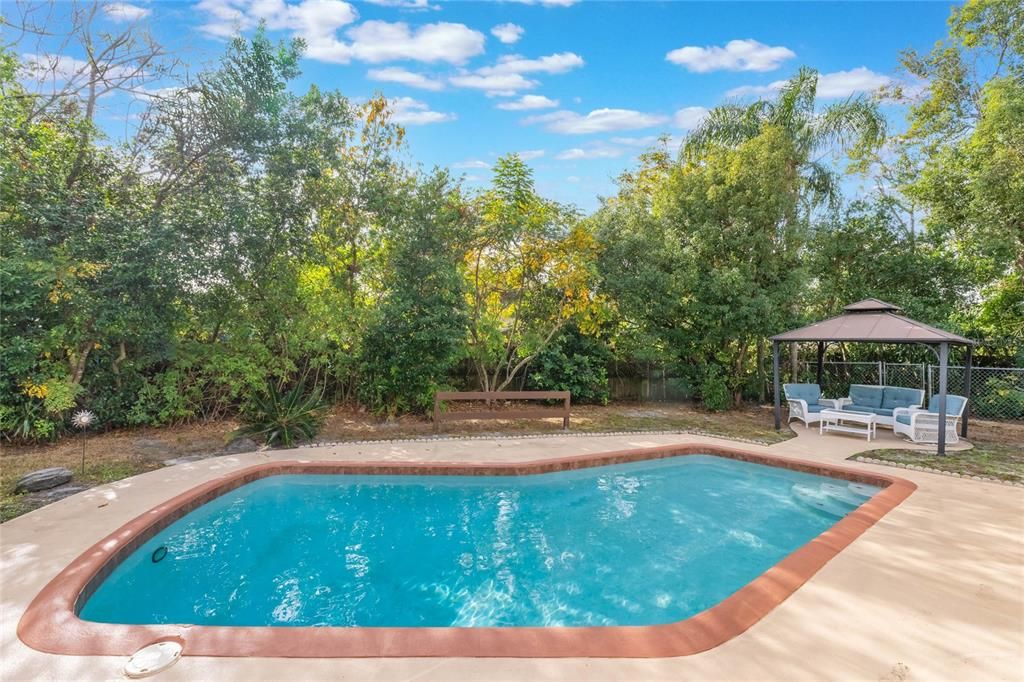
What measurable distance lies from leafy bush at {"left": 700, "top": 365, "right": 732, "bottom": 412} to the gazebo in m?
2.00

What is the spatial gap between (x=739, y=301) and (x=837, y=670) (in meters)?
9.09

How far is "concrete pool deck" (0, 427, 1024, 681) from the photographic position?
7.88 feet

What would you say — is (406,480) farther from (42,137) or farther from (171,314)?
(42,137)

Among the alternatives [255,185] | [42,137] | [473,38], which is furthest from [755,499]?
[42,137]

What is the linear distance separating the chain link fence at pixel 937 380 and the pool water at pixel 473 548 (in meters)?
6.84

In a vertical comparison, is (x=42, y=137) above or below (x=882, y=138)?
below

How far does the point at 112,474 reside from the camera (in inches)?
226

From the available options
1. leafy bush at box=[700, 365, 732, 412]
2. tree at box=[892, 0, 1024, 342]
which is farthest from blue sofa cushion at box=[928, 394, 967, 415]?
tree at box=[892, 0, 1024, 342]

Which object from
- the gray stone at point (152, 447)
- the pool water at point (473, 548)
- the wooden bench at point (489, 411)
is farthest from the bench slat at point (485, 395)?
the gray stone at point (152, 447)

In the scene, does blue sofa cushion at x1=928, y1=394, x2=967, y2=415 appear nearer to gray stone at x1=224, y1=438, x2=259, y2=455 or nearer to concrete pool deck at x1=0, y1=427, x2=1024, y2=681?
concrete pool deck at x1=0, y1=427, x2=1024, y2=681

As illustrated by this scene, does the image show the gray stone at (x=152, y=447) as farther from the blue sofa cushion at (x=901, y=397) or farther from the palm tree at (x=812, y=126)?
the palm tree at (x=812, y=126)

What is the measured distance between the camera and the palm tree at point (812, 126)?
12.4m

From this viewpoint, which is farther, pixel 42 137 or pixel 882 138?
pixel 882 138

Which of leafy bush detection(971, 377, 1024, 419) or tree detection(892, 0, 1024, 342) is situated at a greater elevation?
tree detection(892, 0, 1024, 342)
